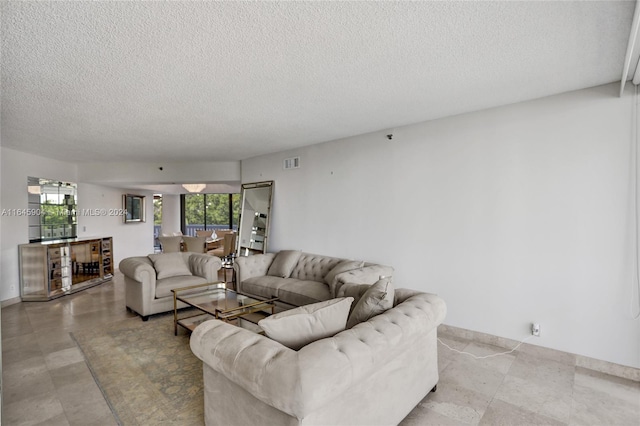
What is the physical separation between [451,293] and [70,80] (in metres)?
4.41

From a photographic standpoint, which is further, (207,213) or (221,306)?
(207,213)

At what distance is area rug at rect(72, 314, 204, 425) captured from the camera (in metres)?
2.32

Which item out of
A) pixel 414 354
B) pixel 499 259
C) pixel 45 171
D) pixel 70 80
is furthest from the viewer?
pixel 45 171

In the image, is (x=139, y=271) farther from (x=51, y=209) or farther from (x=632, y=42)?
(x=632, y=42)

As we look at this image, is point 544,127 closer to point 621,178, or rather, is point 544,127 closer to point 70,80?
point 621,178

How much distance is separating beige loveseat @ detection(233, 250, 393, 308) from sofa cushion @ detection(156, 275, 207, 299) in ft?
2.04

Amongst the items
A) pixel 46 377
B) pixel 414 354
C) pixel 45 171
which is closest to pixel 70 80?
pixel 46 377

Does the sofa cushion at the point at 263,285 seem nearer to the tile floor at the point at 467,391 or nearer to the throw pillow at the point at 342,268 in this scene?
the throw pillow at the point at 342,268

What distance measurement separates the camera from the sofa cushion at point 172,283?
443cm

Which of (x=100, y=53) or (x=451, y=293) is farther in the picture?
(x=451, y=293)

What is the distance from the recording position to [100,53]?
219 cm

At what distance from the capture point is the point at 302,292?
4.09m

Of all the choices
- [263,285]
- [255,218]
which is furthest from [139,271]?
[255,218]

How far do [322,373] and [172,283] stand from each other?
3.86 metres
